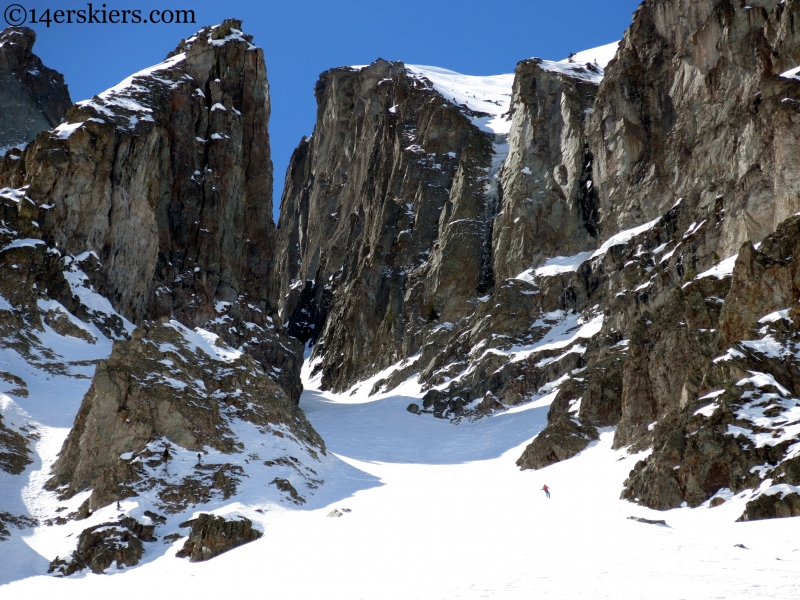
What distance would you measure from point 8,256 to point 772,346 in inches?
2004

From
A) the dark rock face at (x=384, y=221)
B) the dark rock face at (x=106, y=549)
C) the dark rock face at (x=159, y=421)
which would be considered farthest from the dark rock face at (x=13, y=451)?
the dark rock face at (x=384, y=221)

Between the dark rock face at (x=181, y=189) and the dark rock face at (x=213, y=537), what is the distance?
44.3 metres

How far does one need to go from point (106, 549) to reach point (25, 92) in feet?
330

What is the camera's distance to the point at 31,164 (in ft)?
241

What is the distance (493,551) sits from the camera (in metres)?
23.9

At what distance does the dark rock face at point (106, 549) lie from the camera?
107ft

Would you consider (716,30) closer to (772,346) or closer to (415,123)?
(772,346)

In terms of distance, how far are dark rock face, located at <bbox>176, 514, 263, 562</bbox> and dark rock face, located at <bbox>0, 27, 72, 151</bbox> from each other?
94010mm

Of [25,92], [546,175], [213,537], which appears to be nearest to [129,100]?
[546,175]

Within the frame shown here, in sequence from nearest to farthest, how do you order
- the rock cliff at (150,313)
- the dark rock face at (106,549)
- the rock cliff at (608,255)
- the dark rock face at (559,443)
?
the dark rock face at (106,549)
the rock cliff at (608,255)
the rock cliff at (150,313)
the dark rock face at (559,443)

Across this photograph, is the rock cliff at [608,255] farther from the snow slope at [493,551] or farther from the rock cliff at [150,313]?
the rock cliff at [150,313]

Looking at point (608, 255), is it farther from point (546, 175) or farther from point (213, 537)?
point (213, 537)

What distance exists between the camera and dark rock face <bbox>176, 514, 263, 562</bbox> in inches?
1267

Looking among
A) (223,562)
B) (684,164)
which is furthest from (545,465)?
(684,164)
